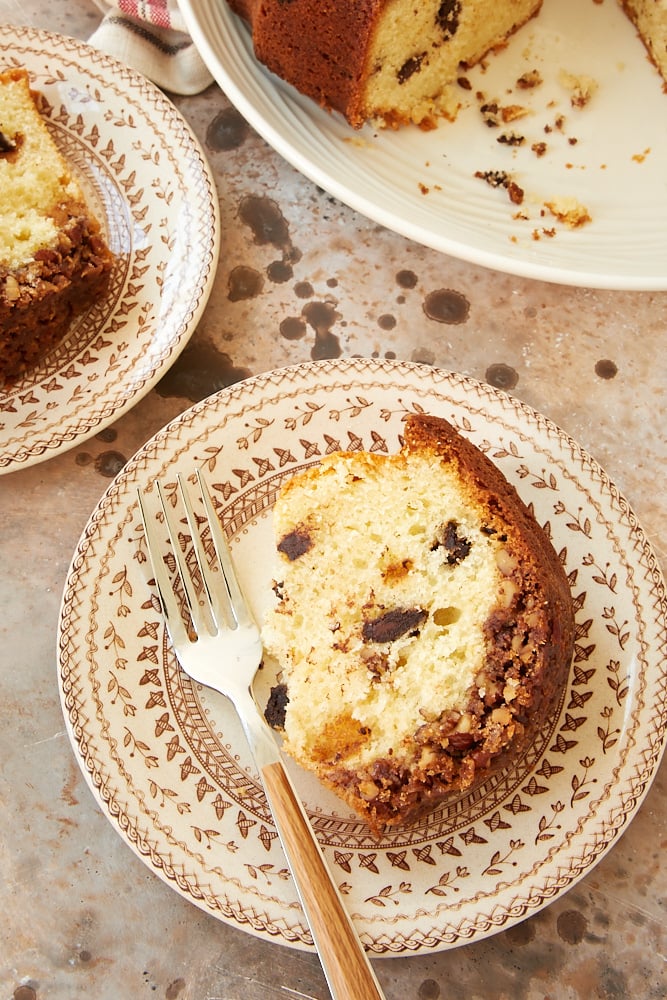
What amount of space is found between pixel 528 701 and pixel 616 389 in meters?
1.08

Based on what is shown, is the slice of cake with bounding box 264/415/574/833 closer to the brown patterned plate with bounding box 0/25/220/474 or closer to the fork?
the fork

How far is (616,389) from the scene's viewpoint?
2.51 meters

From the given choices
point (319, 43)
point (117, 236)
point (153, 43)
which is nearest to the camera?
point (319, 43)

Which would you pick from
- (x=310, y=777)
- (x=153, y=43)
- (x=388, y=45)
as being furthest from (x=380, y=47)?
(x=310, y=777)

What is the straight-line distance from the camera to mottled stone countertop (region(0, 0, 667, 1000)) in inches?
80.7

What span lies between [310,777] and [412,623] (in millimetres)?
406

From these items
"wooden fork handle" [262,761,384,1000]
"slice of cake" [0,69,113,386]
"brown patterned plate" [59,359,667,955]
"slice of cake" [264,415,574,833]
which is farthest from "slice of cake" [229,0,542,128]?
"wooden fork handle" [262,761,384,1000]

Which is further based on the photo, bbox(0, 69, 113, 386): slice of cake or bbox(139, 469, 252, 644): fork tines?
bbox(0, 69, 113, 386): slice of cake

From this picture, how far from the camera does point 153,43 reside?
2.65m

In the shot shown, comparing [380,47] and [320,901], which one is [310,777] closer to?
[320,901]

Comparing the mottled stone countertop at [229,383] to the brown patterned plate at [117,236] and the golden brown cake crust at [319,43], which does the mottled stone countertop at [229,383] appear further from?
the golden brown cake crust at [319,43]

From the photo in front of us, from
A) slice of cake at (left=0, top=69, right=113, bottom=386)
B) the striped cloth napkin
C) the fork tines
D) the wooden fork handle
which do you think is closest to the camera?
the wooden fork handle

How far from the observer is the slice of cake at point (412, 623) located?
1771mm

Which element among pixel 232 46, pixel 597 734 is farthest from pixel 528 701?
pixel 232 46
